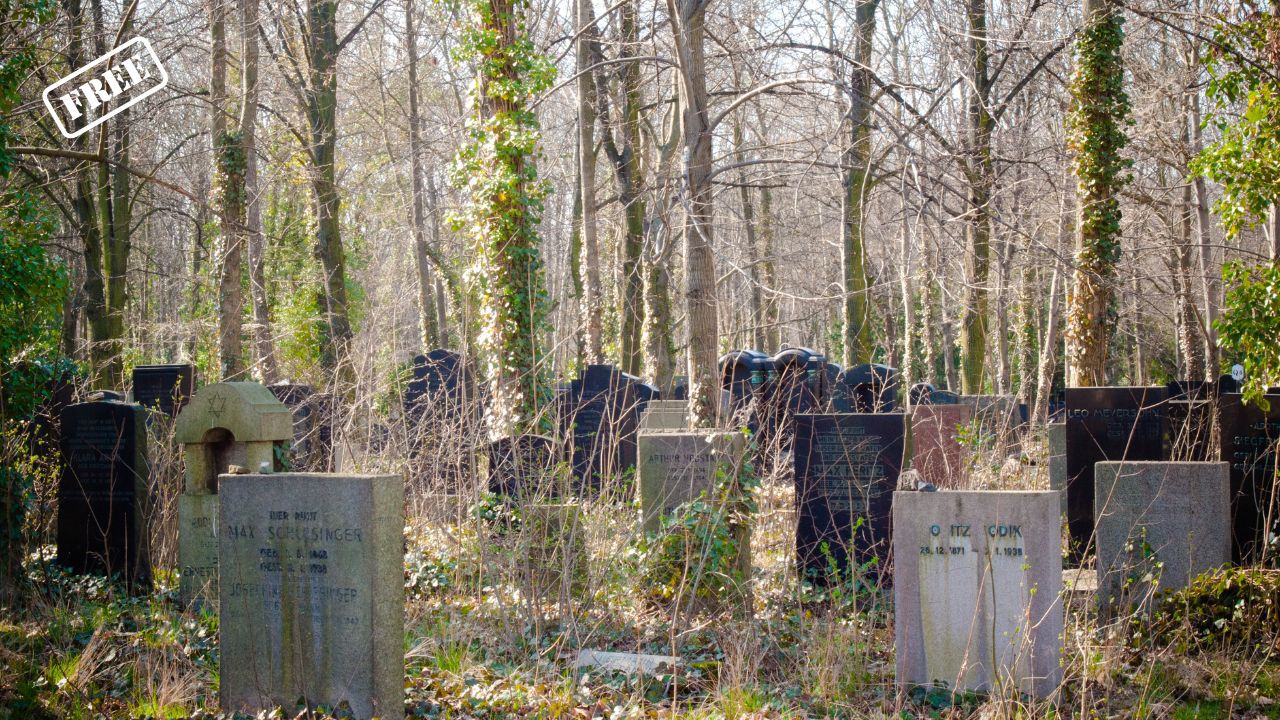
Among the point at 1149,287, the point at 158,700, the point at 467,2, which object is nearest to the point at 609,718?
the point at 158,700

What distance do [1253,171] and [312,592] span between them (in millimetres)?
6627

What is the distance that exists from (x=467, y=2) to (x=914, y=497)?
8652mm

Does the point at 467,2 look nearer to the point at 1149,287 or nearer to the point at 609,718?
the point at 609,718

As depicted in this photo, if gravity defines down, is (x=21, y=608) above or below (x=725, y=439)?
below

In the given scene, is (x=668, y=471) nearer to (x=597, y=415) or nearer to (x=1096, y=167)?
(x=597, y=415)

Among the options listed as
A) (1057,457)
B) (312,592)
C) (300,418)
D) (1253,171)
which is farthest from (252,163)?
(1253,171)

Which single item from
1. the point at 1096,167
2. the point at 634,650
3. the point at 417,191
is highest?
the point at 417,191

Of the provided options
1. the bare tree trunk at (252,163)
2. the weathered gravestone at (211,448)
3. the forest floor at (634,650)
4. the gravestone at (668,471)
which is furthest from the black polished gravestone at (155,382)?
the gravestone at (668,471)

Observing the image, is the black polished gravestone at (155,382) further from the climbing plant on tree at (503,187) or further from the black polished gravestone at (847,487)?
the black polished gravestone at (847,487)

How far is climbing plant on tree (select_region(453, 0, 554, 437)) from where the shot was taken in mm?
11883

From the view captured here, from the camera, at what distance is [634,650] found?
23.0ft

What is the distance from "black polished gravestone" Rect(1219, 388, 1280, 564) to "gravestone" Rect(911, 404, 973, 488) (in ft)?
10.6

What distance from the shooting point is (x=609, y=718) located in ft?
18.4

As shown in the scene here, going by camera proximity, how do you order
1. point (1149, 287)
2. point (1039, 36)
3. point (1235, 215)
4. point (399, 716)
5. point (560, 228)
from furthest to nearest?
point (560, 228) → point (1149, 287) → point (1039, 36) → point (1235, 215) → point (399, 716)
